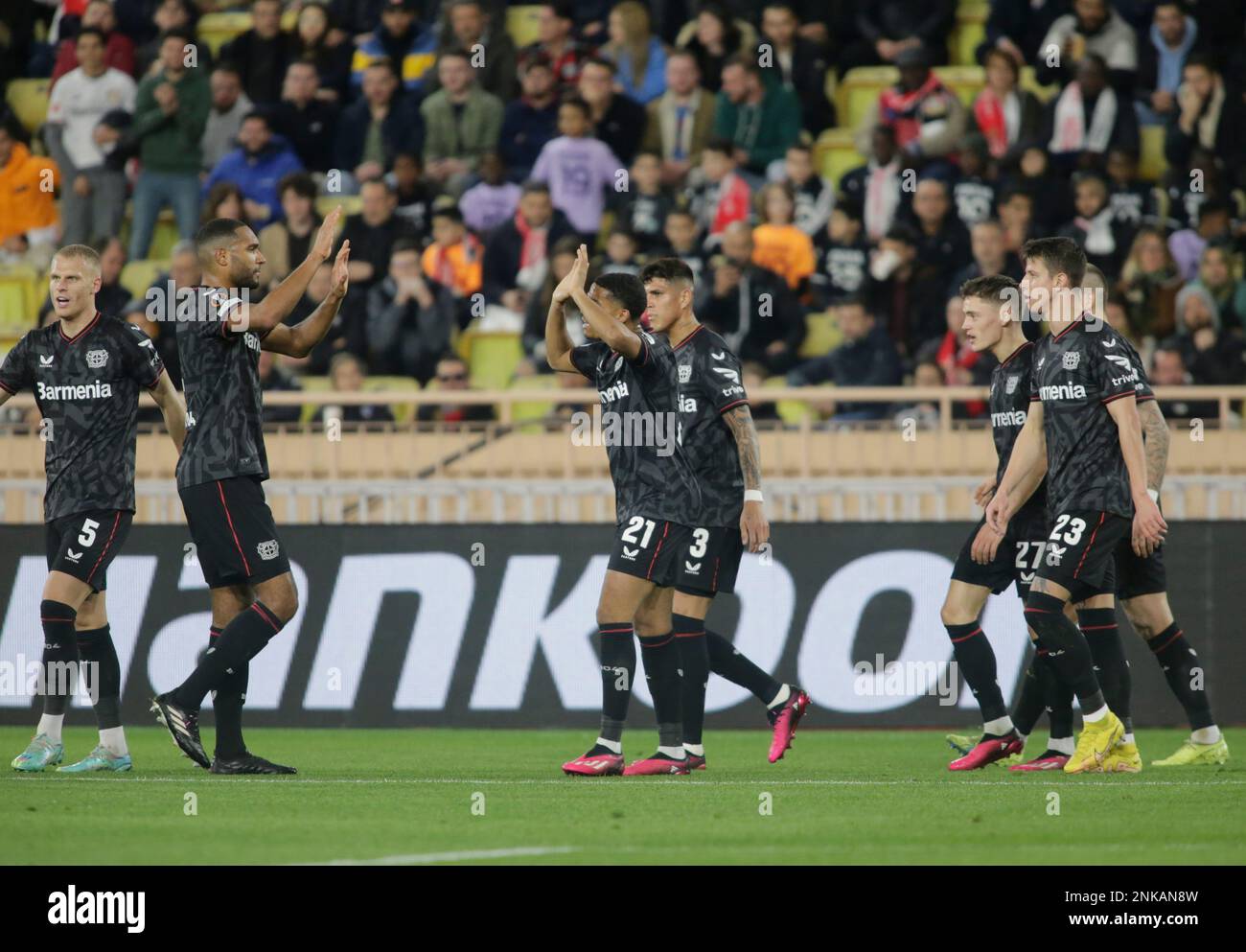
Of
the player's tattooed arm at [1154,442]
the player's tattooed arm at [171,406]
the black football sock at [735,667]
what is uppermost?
the player's tattooed arm at [171,406]

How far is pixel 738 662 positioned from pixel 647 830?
10.2 ft

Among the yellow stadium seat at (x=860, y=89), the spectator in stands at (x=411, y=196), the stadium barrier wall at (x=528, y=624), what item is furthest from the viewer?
the yellow stadium seat at (x=860, y=89)

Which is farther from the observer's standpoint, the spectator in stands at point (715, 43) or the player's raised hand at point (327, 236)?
the spectator in stands at point (715, 43)

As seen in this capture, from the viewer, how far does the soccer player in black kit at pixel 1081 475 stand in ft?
28.9

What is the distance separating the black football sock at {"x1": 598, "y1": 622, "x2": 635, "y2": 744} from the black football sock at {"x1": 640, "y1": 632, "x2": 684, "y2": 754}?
123 millimetres

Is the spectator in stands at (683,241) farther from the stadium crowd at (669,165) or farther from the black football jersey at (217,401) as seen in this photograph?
the black football jersey at (217,401)

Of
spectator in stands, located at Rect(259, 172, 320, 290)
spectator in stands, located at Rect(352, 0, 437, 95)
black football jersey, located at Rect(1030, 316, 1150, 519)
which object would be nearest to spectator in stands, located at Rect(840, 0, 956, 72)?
spectator in stands, located at Rect(352, 0, 437, 95)

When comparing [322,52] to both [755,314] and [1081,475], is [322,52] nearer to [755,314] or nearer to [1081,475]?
[755,314]

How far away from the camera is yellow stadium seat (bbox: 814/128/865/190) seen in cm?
1814

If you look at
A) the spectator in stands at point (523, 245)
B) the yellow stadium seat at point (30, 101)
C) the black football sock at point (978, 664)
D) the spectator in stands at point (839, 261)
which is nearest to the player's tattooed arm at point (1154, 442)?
the black football sock at point (978, 664)

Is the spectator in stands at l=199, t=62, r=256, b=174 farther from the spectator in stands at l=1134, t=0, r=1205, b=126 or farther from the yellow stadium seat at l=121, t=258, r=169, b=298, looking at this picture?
the spectator in stands at l=1134, t=0, r=1205, b=126

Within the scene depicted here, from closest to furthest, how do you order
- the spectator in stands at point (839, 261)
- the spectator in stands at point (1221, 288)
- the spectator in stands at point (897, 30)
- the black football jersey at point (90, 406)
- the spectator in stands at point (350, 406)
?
the black football jersey at point (90, 406) < the spectator in stands at point (350, 406) < the spectator in stands at point (1221, 288) < the spectator in stands at point (839, 261) < the spectator in stands at point (897, 30)

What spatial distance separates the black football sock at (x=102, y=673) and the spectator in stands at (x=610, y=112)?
9.44m

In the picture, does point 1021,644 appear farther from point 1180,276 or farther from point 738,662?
point 1180,276
